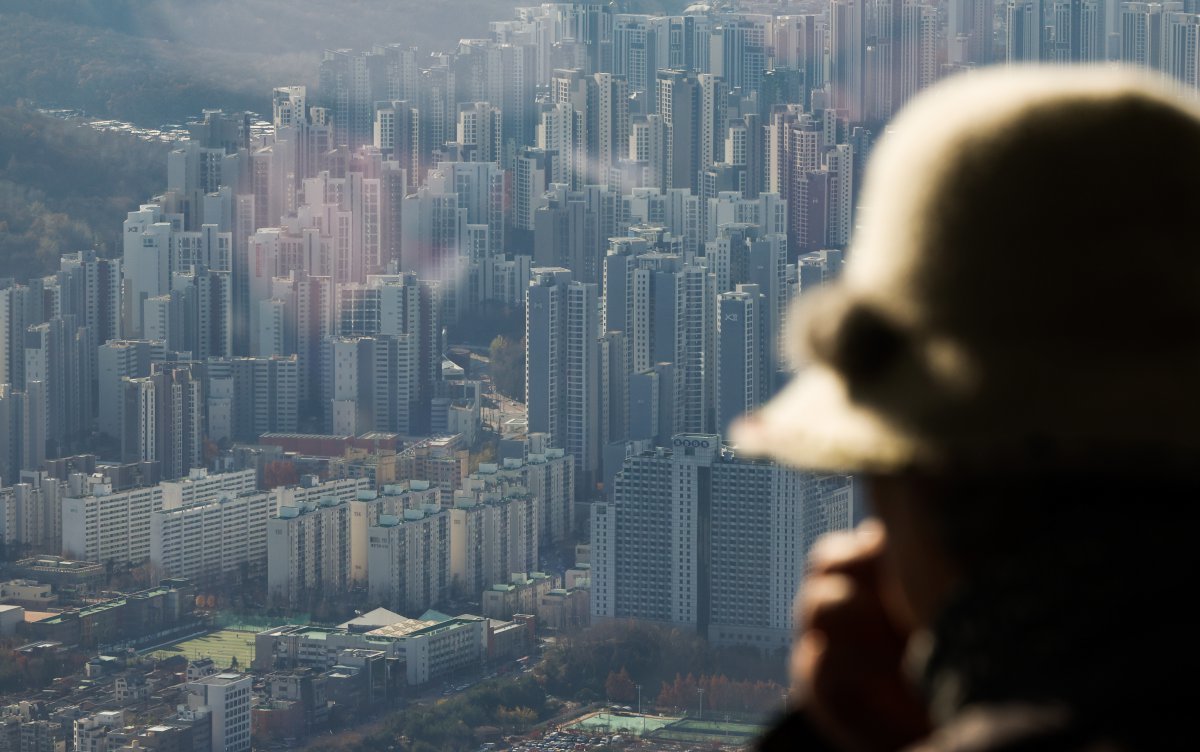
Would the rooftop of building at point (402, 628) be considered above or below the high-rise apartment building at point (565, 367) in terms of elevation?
below

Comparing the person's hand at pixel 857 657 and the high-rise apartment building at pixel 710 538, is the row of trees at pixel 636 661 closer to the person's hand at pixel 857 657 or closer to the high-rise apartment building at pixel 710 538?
the high-rise apartment building at pixel 710 538

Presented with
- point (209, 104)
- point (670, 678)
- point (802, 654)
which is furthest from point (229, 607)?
point (802, 654)

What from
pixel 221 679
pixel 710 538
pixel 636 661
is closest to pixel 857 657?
pixel 221 679

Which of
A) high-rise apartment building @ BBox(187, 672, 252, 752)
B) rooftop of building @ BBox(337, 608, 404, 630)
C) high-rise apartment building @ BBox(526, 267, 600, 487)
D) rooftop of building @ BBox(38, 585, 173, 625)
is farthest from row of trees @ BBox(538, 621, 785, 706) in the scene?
rooftop of building @ BBox(38, 585, 173, 625)

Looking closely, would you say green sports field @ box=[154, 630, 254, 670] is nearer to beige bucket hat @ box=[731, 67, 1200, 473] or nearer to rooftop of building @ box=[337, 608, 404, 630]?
rooftop of building @ box=[337, 608, 404, 630]

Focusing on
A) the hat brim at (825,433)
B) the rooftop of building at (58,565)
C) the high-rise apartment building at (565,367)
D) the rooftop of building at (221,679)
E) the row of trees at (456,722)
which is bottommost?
the row of trees at (456,722)

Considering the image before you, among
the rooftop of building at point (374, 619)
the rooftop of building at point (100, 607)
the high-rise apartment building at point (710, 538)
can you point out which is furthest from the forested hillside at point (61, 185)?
the high-rise apartment building at point (710, 538)

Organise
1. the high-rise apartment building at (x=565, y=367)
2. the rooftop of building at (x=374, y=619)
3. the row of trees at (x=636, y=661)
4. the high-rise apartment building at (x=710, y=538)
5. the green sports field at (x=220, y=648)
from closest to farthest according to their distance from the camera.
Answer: the row of trees at (x=636, y=661)
the green sports field at (x=220, y=648)
the rooftop of building at (x=374, y=619)
the high-rise apartment building at (x=710, y=538)
the high-rise apartment building at (x=565, y=367)
